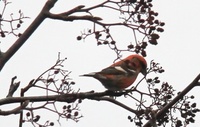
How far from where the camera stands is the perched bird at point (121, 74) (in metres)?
4.79

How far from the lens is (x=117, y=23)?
118 inches

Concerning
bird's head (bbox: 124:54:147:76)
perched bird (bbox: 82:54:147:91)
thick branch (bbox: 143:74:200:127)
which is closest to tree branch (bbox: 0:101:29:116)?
thick branch (bbox: 143:74:200:127)

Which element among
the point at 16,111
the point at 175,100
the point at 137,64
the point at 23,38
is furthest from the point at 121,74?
the point at 16,111

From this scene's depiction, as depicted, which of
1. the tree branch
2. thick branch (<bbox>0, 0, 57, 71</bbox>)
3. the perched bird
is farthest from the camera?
the perched bird

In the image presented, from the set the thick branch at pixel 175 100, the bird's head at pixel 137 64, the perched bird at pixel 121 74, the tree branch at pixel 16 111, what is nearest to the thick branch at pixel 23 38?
the tree branch at pixel 16 111

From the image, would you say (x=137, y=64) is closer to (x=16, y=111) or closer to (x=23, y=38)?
(x=23, y=38)

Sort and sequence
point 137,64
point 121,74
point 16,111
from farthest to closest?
point 137,64
point 121,74
point 16,111

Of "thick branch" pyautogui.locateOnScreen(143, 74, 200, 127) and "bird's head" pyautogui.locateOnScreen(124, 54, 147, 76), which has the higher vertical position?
"bird's head" pyautogui.locateOnScreen(124, 54, 147, 76)

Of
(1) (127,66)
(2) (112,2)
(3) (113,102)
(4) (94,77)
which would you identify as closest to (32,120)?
(3) (113,102)

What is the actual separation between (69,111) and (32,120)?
33 cm

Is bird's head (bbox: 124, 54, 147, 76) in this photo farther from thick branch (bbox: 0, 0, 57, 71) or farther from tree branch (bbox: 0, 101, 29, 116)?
tree branch (bbox: 0, 101, 29, 116)

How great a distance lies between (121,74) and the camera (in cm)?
501

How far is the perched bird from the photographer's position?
4.79 metres

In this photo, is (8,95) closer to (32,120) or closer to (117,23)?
(32,120)
